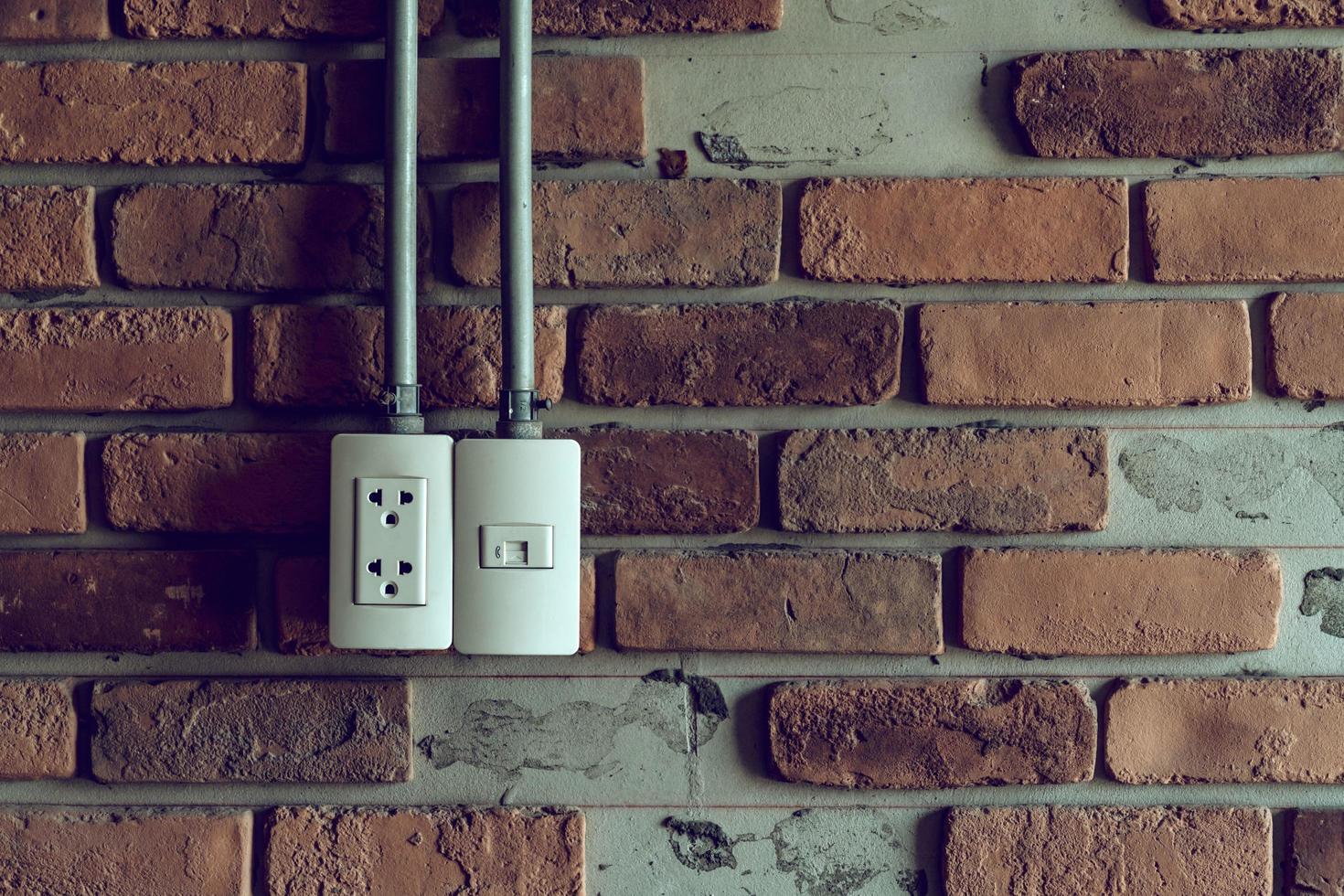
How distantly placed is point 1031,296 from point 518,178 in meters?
0.36

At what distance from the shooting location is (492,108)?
28.5 inches

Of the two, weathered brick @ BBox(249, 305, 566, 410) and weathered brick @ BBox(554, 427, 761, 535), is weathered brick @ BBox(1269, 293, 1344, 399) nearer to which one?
weathered brick @ BBox(554, 427, 761, 535)

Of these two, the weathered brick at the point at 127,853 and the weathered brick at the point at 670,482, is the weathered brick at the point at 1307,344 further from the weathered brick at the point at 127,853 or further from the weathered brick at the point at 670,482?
the weathered brick at the point at 127,853

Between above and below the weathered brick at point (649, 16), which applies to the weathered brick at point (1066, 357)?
below

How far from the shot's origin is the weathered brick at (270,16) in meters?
0.73

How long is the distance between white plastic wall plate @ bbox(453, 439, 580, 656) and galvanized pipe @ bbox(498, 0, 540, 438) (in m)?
0.03

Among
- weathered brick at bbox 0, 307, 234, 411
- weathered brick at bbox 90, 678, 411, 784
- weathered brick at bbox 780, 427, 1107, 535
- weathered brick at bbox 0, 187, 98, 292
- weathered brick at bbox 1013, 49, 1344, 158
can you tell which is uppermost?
weathered brick at bbox 1013, 49, 1344, 158

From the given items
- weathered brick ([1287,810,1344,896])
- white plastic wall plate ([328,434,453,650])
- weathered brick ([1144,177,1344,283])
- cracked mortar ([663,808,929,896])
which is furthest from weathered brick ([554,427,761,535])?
weathered brick ([1287,810,1344,896])

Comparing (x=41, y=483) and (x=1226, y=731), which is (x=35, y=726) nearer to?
(x=41, y=483)

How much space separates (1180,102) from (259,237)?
64 centimetres

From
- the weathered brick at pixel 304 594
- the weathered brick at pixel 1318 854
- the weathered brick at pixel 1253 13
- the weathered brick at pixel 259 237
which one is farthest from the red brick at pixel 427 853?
the weathered brick at pixel 1253 13

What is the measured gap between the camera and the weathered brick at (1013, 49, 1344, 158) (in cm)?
71

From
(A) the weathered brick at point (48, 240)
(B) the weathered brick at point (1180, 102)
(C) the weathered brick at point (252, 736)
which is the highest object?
(B) the weathered brick at point (1180, 102)

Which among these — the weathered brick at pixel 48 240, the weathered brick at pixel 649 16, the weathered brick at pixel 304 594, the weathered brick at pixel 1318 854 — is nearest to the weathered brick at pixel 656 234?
the weathered brick at pixel 649 16
